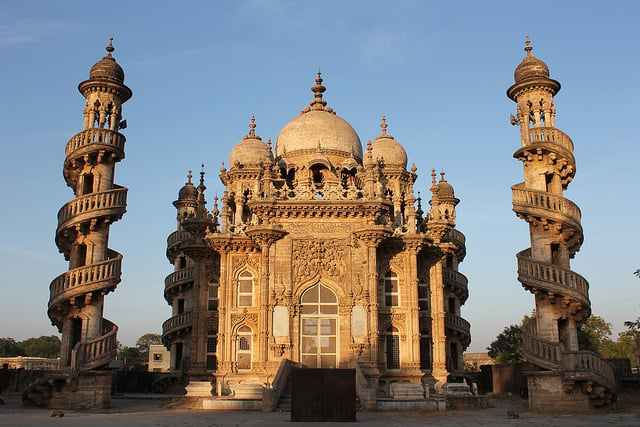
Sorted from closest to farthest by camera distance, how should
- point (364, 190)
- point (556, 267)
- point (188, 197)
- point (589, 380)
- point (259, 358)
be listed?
point (589, 380) < point (556, 267) < point (259, 358) < point (364, 190) < point (188, 197)

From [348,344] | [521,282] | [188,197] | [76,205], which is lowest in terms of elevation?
[348,344]

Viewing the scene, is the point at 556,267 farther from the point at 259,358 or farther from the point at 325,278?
the point at 259,358

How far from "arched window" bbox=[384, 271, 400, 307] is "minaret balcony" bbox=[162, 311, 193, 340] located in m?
12.3

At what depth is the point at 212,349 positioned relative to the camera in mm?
35188

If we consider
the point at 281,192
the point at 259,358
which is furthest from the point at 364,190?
the point at 259,358

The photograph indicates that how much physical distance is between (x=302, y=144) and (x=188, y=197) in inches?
347

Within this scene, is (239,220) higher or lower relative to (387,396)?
higher

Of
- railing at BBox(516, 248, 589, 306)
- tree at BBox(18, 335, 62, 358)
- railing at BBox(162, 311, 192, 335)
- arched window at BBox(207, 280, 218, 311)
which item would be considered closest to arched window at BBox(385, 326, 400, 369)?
railing at BBox(516, 248, 589, 306)

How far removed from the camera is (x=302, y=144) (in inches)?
1575

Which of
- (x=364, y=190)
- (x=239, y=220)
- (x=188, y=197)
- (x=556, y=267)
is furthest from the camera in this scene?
(x=188, y=197)

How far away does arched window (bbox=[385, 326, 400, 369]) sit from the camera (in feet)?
104

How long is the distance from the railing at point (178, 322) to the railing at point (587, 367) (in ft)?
71.0

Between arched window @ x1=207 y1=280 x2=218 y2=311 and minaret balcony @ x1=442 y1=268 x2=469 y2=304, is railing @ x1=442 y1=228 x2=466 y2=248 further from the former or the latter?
arched window @ x1=207 y1=280 x2=218 y2=311

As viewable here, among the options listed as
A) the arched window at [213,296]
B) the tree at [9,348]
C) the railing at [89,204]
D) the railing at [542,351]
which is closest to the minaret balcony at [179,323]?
the arched window at [213,296]
